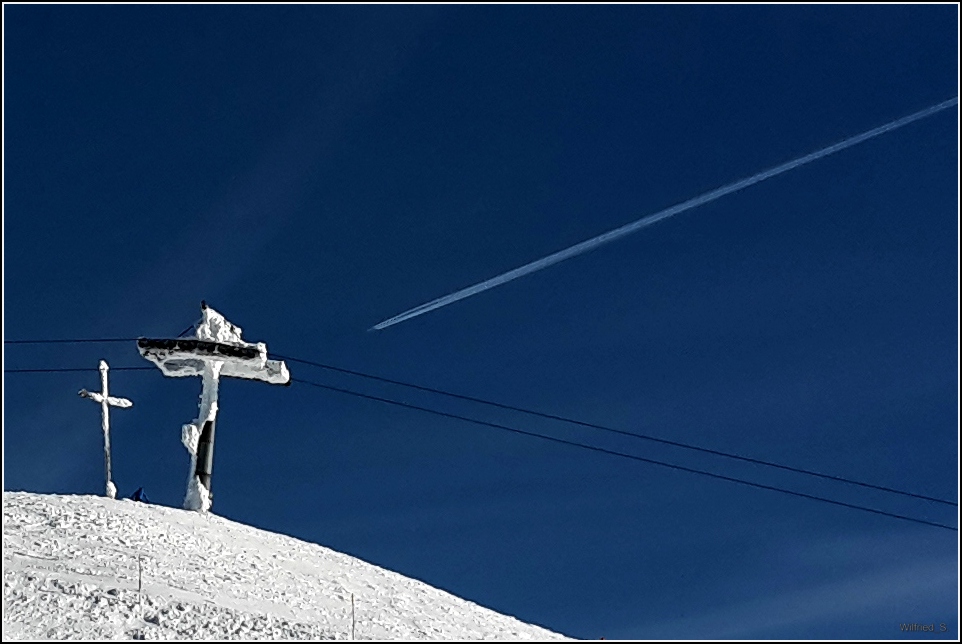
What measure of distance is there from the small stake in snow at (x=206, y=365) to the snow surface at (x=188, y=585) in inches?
77.5

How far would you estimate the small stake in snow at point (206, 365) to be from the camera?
33.6m

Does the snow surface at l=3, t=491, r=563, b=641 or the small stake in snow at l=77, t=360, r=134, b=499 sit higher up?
the small stake in snow at l=77, t=360, r=134, b=499

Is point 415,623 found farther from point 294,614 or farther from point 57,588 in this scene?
point 57,588

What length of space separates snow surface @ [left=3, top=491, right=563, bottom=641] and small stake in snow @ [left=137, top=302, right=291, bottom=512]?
197cm

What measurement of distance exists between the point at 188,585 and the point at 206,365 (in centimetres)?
1007

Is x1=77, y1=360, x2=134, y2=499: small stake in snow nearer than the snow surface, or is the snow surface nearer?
the snow surface

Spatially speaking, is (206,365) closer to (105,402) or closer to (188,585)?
(105,402)

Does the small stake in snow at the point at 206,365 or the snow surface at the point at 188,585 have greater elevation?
the small stake in snow at the point at 206,365

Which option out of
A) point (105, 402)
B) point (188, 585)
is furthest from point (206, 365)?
point (188, 585)

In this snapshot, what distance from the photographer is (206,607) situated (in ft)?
78.4

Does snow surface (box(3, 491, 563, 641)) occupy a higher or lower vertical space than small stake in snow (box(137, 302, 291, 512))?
lower

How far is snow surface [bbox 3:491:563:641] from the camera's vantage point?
23094mm

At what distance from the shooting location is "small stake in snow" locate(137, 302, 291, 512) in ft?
110

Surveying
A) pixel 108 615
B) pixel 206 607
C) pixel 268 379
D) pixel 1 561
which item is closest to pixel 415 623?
pixel 206 607
